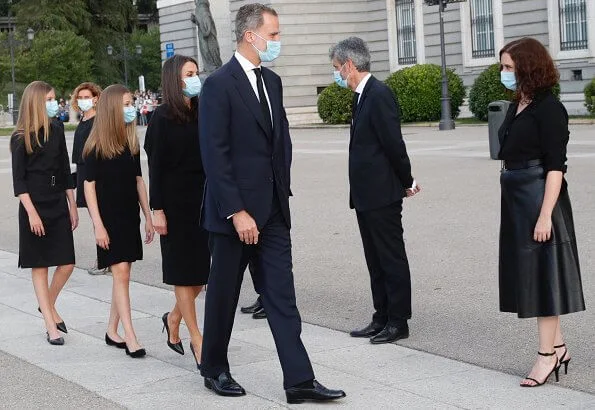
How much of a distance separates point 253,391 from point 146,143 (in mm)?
1679

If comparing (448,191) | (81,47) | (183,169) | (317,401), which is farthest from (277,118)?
(81,47)

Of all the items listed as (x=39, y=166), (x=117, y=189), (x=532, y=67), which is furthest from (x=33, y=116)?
(x=532, y=67)

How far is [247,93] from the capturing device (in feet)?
20.9

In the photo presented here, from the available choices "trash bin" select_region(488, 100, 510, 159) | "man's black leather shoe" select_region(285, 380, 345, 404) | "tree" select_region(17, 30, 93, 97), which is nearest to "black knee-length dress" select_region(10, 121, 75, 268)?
"man's black leather shoe" select_region(285, 380, 345, 404)

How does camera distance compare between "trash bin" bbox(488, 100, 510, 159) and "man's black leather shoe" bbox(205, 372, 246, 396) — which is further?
"trash bin" bbox(488, 100, 510, 159)

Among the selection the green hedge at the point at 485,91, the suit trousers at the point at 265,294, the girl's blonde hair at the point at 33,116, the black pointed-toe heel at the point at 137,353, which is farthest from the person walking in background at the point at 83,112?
the green hedge at the point at 485,91

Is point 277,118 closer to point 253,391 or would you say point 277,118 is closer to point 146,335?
point 253,391

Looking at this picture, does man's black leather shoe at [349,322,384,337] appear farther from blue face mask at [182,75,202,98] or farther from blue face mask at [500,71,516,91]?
blue face mask at [500,71,516,91]

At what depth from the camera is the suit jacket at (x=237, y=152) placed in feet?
20.5

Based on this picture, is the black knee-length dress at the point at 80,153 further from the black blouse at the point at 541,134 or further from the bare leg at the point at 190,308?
the black blouse at the point at 541,134

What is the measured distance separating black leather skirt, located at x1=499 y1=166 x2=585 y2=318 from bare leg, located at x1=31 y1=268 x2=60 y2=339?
3.45 m

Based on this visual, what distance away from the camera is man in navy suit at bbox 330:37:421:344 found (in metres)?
7.88

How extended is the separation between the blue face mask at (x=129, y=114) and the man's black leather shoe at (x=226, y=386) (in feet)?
6.49

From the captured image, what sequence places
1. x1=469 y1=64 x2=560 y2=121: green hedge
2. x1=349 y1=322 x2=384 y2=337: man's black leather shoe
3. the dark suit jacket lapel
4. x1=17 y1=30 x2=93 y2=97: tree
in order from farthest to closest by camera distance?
1. x1=17 y1=30 x2=93 y2=97: tree
2. x1=469 y1=64 x2=560 y2=121: green hedge
3. x1=349 y1=322 x2=384 y2=337: man's black leather shoe
4. the dark suit jacket lapel
